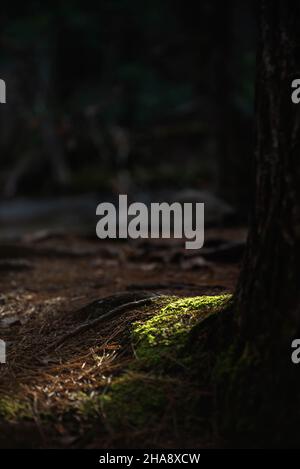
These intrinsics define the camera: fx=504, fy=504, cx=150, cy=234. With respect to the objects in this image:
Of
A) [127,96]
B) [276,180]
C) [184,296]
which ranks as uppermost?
Answer: [127,96]

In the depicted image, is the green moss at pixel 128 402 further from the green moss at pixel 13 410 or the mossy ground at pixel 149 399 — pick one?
the green moss at pixel 13 410

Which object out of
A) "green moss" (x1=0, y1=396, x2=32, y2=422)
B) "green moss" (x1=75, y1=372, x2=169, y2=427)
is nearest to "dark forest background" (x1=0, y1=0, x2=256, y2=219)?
"green moss" (x1=75, y1=372, x2=169, y2=427)

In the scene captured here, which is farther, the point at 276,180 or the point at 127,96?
the point at 127,96

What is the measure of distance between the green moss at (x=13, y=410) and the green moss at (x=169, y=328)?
1.84 feet

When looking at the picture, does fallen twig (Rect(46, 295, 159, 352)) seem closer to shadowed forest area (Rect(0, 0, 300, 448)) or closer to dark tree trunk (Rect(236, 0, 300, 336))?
shadowed forest area (Rect(0, 0, 300, 448))

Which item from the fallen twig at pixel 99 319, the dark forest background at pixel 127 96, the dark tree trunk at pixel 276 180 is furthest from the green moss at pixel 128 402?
the dark forest background at pixel 127 96

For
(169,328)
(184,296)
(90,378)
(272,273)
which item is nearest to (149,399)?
(90,378)

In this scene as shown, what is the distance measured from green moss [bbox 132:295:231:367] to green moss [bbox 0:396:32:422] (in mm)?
560

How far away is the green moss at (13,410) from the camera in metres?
2.11

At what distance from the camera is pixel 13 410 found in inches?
84.3

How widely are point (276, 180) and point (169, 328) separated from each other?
930 mm

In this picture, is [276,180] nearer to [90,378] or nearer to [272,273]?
[272,273]

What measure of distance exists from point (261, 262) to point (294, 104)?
26.2 inches

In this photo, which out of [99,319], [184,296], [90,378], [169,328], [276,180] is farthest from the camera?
[184,296]
